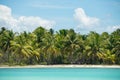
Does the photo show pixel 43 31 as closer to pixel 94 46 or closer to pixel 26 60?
pixel 26 60

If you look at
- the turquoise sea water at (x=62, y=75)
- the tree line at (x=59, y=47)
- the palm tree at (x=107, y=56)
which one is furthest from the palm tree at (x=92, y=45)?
the turquoise sea water at (x=62, y=75)

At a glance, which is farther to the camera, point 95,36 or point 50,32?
point 50,32

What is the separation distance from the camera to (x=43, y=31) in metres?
36.3

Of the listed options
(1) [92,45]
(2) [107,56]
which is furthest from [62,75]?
(2) [107,56]

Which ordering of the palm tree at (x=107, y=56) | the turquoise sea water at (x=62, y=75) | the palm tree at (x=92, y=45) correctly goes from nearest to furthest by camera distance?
the turquoise sea water at (x=62, y=75) < the palm tree at (x=92, y=45) < the palm tree at (x=107, y=56)

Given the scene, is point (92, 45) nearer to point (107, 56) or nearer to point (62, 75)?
point (107, 56)

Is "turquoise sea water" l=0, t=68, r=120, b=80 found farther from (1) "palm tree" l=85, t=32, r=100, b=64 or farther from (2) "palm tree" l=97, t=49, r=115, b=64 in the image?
(2) "palm tree" l=97, t=49, r=115, b=64

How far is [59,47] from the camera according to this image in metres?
35.1

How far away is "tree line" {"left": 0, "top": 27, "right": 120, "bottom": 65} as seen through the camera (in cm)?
3394

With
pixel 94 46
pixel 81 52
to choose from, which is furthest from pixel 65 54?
pixel 94 46

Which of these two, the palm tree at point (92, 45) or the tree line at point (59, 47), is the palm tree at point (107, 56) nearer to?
the tree line at point (59, 47)

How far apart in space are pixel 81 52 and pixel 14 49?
8165 mm

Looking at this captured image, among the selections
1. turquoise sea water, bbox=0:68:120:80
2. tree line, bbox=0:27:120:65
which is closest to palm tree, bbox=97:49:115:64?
tree line, bbox=0:27:120:65

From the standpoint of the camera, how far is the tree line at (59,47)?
33.9 m
